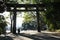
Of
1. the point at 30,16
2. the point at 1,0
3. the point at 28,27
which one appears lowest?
the point at 28,27

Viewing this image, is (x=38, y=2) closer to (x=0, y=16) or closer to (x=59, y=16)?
(x=59, y=16)

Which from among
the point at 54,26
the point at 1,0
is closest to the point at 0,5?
the point at 1,0

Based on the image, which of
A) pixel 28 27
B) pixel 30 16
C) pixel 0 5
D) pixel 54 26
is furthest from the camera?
pixel 28 27

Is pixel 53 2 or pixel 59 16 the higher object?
pixel 53 2

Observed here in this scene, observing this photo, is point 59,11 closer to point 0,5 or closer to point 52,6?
point 52,6

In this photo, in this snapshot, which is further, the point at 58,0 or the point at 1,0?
the point at 58,0

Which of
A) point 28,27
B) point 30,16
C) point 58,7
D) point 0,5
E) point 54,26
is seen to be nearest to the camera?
point 0,5

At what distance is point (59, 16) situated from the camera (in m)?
22.5

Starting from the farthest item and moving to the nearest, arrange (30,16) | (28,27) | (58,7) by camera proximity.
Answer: (28,27)
(30,16)
(58,7)

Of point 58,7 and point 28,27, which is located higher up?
point 58,7

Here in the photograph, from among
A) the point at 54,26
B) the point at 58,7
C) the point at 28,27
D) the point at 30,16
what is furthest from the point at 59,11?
the point at 28,27

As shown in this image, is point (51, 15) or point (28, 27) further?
point (28, 27)

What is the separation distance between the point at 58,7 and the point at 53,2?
103cm

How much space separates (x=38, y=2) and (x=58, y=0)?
16.0ft
